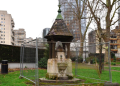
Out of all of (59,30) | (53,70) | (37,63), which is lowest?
(53,70)

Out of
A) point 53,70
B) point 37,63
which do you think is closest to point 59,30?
point 53,70

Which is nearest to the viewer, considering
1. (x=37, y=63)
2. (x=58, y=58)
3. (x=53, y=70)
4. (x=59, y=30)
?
(x=37, y=63)

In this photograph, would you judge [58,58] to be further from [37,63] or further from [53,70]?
[37,63]

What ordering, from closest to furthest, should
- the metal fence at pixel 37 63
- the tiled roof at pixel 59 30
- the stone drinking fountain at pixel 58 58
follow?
1. the metal fence at pixel 37 63
2. the stone drinking fountain at pixel 58 58
3. the tiled roof at pixel 59 30

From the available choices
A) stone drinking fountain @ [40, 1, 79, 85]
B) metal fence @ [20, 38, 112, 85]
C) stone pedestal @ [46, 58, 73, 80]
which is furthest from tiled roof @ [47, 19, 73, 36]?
stone pedestal @ [46, 58, 73, 80]

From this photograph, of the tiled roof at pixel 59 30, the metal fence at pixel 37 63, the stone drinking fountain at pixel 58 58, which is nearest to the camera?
the metal fence at pixel 37 63

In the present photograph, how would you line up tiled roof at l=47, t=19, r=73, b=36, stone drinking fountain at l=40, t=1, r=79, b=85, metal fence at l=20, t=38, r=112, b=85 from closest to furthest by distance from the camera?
metal fence at l=20, t=38, r=112, b=85
stone drinking fountain at l=40, t=1, r=79, b=85
tiled roof at l=47, t=19, r=73, b=36

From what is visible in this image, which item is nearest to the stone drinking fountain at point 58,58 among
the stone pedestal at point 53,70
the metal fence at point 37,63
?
the stone pedestal at point 53,70

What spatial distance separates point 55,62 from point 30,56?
1.57 metres

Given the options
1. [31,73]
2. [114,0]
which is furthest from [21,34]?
[31,73]

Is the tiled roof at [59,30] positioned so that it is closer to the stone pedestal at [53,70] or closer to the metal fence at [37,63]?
the metal fence at [37,63]

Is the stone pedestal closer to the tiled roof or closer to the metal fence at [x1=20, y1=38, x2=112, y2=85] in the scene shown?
the metal fence at [x1=20, y1=38, x2=112, y2=85]

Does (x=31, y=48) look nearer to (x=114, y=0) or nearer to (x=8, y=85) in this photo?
(x=8, y=85)

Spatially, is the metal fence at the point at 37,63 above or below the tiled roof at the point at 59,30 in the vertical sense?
below
